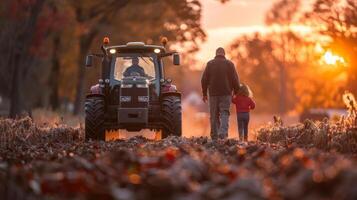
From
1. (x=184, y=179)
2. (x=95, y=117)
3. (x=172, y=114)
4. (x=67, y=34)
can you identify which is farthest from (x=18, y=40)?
(x=184, y=179)

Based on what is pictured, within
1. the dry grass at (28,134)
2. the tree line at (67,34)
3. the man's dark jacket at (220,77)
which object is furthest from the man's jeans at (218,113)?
the tree line at (67,34)

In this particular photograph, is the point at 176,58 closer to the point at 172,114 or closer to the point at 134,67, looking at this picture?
the point at 134,67

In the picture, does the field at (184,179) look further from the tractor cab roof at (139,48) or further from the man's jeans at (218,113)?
the tractor cab roof at (139,48)

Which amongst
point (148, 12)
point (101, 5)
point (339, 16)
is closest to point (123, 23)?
point (148, 12)

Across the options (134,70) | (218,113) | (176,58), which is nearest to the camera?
(218,113)

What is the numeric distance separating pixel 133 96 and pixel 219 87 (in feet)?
6.35

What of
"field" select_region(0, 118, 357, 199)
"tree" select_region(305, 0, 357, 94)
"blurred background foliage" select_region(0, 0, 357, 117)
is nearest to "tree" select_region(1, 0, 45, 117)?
"blurred background foliage" select_region(0, 0, 357, 117)

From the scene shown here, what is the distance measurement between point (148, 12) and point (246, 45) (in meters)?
58.5

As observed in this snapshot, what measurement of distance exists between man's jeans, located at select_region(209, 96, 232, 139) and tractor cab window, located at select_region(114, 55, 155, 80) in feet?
6.04

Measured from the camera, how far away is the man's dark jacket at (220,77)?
21.0 metres

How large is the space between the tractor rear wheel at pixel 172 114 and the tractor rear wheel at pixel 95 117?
137cm

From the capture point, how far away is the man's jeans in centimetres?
2082

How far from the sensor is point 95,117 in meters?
21.4

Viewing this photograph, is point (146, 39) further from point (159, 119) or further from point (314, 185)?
point (314, 185)
